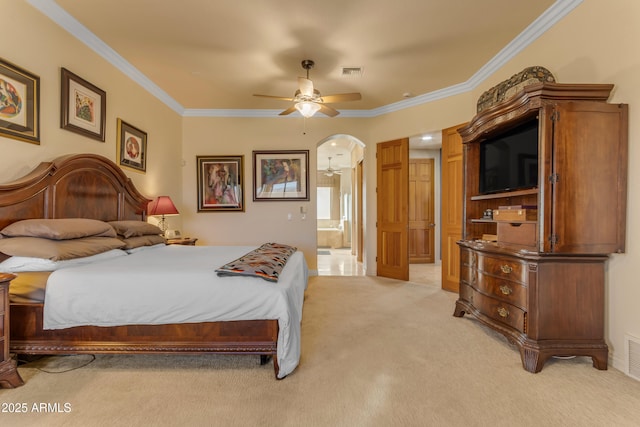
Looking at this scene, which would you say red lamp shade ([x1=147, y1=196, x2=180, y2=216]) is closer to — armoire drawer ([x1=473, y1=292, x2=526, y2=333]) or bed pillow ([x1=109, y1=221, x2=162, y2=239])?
bed pillow ([x1=109, y1=221, x2=162, y2=239])

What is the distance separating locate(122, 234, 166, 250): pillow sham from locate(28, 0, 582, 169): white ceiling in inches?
80.6

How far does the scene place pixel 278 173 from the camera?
5090 mm

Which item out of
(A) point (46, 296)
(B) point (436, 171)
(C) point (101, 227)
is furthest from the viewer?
(B) point (436, 171)

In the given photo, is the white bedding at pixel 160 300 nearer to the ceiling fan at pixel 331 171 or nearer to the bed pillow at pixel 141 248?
the bed pillow at pixel 141 248

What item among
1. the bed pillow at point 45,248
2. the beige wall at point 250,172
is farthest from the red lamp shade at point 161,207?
the bed pillow at point 45,248

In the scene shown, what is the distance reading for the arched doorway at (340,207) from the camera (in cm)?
643

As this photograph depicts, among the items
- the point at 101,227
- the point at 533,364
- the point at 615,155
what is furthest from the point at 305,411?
the point at 615,155

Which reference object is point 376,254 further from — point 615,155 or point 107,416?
point 107,416

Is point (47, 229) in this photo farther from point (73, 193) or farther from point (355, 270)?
Result: point (355, 270)

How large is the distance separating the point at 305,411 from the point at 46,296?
5.99 feet

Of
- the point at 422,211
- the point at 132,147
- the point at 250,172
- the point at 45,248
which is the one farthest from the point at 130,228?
the point at 422,211

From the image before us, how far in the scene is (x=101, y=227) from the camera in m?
2.65

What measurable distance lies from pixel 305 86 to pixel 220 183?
105 inches

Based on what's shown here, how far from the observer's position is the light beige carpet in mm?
1561
